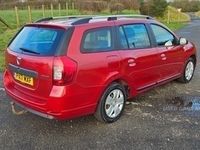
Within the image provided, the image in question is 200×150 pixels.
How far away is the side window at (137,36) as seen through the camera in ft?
17.4

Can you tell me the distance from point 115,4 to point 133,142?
104 feet

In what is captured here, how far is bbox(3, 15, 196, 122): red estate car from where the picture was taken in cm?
429

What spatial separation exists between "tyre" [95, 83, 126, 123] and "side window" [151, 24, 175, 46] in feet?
4.57

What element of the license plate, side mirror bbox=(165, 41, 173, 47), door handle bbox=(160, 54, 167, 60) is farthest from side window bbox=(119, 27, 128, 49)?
the license plate

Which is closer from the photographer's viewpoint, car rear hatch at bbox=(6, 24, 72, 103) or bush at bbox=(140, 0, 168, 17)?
car rear hatch at bbox=(6, 24, 72, 103)

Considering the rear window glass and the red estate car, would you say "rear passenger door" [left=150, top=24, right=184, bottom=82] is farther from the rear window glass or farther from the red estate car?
the rear window glass

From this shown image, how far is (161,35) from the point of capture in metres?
6.19

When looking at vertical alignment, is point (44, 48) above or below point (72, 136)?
above

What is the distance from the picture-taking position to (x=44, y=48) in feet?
14.6

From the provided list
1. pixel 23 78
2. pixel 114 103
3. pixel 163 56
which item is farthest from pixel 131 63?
pixel 23 78

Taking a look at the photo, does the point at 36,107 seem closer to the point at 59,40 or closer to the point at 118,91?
the point at 59,40

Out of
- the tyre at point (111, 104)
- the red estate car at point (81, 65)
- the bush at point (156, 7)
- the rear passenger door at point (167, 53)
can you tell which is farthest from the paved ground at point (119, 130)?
the bush at point (156, 7)

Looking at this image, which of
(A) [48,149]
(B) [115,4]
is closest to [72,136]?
(A) [48,149]

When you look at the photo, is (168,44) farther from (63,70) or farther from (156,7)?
(156,7)
